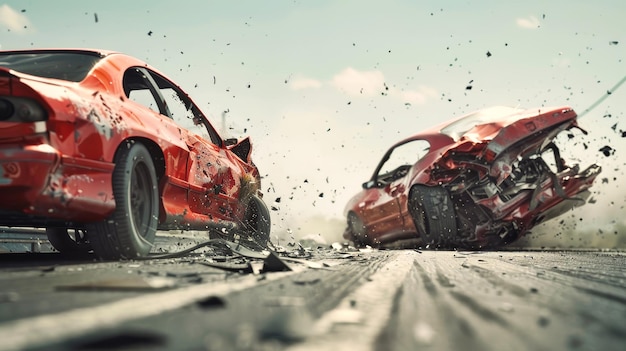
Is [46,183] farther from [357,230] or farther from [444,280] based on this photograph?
[357,230]

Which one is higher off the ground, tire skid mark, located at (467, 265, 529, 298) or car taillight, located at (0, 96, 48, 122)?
car taillight, located at (0, 96, 48, 122)

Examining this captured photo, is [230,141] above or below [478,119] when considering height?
below

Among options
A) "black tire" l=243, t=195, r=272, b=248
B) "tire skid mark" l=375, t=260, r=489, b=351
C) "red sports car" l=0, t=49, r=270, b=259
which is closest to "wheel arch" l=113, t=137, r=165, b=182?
"red sports car" l=0, t=49, r=270, b=259

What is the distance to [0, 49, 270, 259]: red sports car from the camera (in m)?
4.18

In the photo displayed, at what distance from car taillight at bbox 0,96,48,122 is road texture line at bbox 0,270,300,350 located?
1925mm

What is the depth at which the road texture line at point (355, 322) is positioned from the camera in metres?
1.74

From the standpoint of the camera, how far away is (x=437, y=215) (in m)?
10.2

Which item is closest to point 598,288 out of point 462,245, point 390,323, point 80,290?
point 390,323

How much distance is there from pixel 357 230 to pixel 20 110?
10.3m

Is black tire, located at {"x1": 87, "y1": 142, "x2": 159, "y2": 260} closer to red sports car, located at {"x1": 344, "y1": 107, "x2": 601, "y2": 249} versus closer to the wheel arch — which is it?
the wheel arch

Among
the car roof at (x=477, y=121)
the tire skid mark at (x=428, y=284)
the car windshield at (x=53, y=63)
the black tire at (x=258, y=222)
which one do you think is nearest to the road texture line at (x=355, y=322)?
the tire skid mark at (x=428, y=284)

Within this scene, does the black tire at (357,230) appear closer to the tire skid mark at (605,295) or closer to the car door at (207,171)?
the car door at (207,171)

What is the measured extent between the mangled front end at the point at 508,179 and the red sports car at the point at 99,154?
4401mm

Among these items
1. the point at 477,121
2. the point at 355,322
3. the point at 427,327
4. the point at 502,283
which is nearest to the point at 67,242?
the point at 502,283
